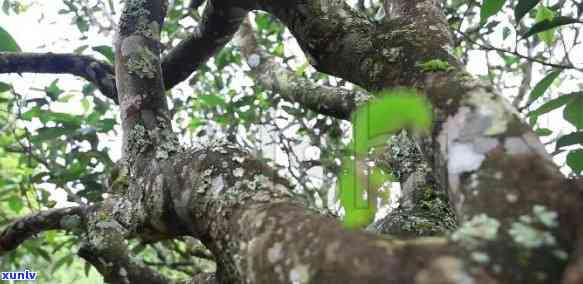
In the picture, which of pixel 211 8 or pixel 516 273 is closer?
pixel 516 273

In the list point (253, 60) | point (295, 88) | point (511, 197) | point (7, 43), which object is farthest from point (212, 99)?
point (511, 197)

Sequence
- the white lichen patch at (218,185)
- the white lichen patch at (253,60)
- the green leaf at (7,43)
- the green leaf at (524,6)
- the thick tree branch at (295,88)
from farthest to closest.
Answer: the white lichen patch at (253,60), the thick tree branch at (295,88), the green leaf at (7,43), the green leaf at (524,6), the white lichen patch at (218,185)

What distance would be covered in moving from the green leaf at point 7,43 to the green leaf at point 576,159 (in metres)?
1.19

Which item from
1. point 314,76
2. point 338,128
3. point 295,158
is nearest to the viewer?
point 338,128

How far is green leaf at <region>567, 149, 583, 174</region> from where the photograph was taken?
0.93m

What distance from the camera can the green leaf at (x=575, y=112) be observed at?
884 millimetres

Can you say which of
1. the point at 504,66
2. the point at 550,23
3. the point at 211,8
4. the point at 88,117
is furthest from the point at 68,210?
the point at 504,66

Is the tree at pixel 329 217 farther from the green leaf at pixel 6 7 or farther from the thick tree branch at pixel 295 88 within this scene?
the green leaf at pixel 6 7

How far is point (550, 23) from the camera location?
0.89 m

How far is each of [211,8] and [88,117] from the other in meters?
0.67

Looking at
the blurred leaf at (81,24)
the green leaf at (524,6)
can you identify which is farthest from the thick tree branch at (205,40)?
the blurred leaf at (81,24)

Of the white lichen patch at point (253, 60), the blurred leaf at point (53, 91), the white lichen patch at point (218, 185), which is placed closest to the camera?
the white lichen patch at point (218, 185)

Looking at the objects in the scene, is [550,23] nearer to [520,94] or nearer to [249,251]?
[249,251]

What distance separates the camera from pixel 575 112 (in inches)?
34.9
